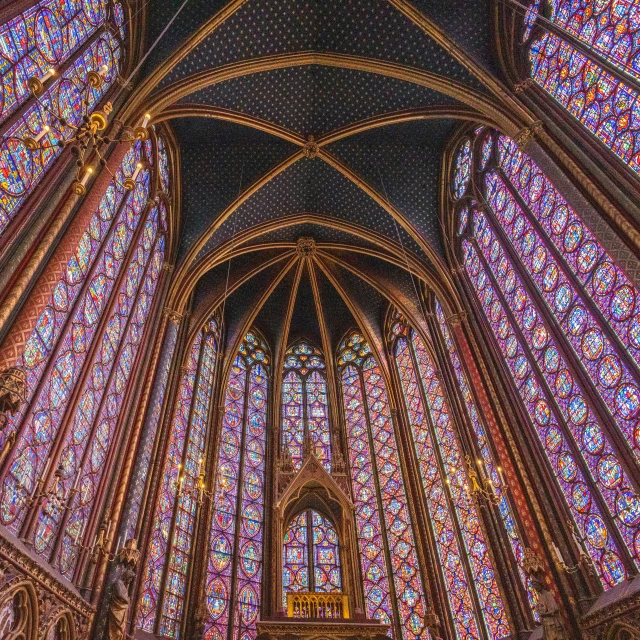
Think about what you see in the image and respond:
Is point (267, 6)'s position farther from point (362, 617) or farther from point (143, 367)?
point (362, 617)

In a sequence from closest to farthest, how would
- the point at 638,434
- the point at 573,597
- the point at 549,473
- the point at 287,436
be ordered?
1. the point at 638,434
2. the point at 573,597
3. the point at 549,473
4. the point at 287,436

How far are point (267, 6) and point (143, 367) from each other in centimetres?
929

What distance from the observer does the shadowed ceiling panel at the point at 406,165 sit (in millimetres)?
15867

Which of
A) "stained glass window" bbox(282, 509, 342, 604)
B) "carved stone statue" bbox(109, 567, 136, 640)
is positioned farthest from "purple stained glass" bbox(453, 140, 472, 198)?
"carved stone statue" bbox(109, 567, 136, 640)

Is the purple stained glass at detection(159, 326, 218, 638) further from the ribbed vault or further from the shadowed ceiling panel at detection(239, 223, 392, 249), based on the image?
the shadowed ceiling panel at detection(239, 223, 392, 249)

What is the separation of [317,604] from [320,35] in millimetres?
13823

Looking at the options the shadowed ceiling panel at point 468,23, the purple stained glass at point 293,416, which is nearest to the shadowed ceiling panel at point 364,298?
the purple stained glass at point 293,416

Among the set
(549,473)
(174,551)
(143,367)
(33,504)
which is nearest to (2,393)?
(33,504)

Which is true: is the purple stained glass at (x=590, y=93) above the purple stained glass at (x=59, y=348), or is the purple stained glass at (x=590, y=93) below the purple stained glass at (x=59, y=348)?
above

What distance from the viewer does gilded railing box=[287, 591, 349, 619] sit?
1185cm

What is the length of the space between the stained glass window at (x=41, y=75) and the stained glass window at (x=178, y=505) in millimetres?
6679

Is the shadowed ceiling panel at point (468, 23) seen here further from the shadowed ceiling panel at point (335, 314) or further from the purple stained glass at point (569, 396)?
the shadowed ceiling panel at point (335, 314)

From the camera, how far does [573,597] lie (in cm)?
920

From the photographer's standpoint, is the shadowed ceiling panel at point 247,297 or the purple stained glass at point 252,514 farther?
the shadowed ceiling panel at point 247,297
